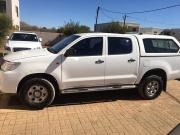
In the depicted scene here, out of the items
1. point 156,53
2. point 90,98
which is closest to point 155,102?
point 156,53

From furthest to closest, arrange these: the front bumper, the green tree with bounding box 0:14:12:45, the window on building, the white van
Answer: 1. the window on building
2. the green tree with bounding box 0:14:12:45
3. the white van
4. the front bumper

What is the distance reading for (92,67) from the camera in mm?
6445

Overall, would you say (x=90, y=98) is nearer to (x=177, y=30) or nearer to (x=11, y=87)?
(x=11, y=87)

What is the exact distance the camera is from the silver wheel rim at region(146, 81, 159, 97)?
287 inches

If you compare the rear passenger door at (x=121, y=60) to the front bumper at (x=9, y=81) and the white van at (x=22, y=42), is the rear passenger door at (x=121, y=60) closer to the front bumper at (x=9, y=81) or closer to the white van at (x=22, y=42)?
the front bumper at (x=9, y=81)

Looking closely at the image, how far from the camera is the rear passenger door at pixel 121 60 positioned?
6680 millimetres

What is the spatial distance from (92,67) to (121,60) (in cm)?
87

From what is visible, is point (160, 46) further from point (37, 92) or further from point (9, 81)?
point (9, 81)

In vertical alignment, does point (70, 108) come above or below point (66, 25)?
below

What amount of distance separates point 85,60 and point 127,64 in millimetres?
1245

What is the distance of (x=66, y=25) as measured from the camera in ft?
122

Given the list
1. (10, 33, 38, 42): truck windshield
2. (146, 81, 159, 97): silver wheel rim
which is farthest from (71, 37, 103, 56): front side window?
(10, 33, 38, 42): truck windshield

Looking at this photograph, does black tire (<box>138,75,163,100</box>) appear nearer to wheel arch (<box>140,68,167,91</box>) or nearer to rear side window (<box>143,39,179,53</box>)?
wheel arch (<box>140,68,167,91</box>)

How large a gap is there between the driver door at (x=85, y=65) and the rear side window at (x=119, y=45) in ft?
0.86
